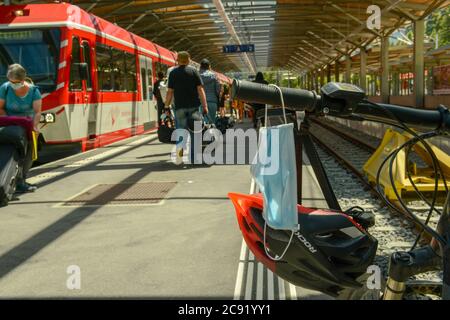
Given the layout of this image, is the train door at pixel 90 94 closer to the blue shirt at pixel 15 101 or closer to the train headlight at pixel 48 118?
the train headlight at pixel 48 118

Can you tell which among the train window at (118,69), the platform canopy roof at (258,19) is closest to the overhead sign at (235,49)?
the platform canopy roof at (258,19)

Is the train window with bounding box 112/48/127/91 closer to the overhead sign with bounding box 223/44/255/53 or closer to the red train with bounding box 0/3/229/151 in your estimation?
the red train with bounding box 0/3/229/151

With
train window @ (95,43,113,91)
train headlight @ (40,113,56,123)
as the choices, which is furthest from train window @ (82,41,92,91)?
train headlight @ (40,113,56,123)

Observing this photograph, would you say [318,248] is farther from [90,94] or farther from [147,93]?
[147,93]

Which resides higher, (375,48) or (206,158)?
(375,48)

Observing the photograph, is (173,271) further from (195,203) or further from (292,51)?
(292,51)

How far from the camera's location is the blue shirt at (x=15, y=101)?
6.75 meters

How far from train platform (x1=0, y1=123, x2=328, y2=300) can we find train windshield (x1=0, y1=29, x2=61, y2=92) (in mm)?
2609

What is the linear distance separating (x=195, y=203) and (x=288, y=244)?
4.27 meters

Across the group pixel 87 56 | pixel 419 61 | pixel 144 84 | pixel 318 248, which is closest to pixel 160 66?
pixel 144 84

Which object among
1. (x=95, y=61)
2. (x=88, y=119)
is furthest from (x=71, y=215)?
(x=95, y=61)

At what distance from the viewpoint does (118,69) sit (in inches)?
533
